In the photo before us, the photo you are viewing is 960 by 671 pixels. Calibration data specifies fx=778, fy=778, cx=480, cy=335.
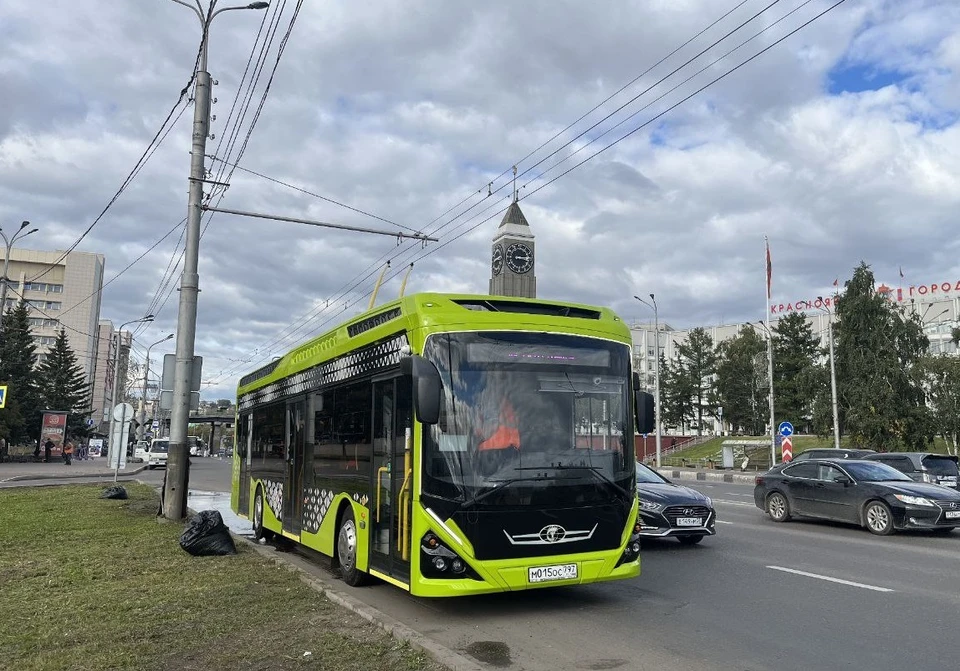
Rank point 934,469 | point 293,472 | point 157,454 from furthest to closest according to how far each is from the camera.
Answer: point 157,454 → point 934,469 → point 293,472

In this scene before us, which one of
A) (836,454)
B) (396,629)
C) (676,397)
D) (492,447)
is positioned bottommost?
(396,629)

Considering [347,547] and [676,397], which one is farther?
[676,397]

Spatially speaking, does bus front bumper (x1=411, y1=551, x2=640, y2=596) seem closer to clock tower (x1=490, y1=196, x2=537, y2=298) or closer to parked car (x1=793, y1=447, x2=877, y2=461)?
parked car (x1=793, y1=447, x2=877, y2=461)

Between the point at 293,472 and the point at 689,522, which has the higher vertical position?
the point at 293,472

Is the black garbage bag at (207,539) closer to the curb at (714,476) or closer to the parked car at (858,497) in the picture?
the parked car at (858,497)

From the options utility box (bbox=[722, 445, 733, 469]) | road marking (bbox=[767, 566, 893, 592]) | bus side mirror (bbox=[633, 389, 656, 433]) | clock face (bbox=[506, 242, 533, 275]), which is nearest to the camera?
bus side mirror (bbox=[633, 389, 656, 433])

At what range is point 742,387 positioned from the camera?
83.2 meters

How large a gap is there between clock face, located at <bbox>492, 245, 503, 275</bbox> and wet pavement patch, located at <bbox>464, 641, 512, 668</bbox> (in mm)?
41204

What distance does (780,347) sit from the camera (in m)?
73.2

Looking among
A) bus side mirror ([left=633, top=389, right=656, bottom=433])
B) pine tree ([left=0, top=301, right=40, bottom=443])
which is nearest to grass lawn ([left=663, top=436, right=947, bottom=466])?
pine tree ([left=0, top=301, right=40, bottom=443])

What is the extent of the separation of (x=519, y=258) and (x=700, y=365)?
154 ft

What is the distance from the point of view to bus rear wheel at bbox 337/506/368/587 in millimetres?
8773

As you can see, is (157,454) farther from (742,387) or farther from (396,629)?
(742,387)

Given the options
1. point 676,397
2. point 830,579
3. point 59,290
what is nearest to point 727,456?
point 830,579
